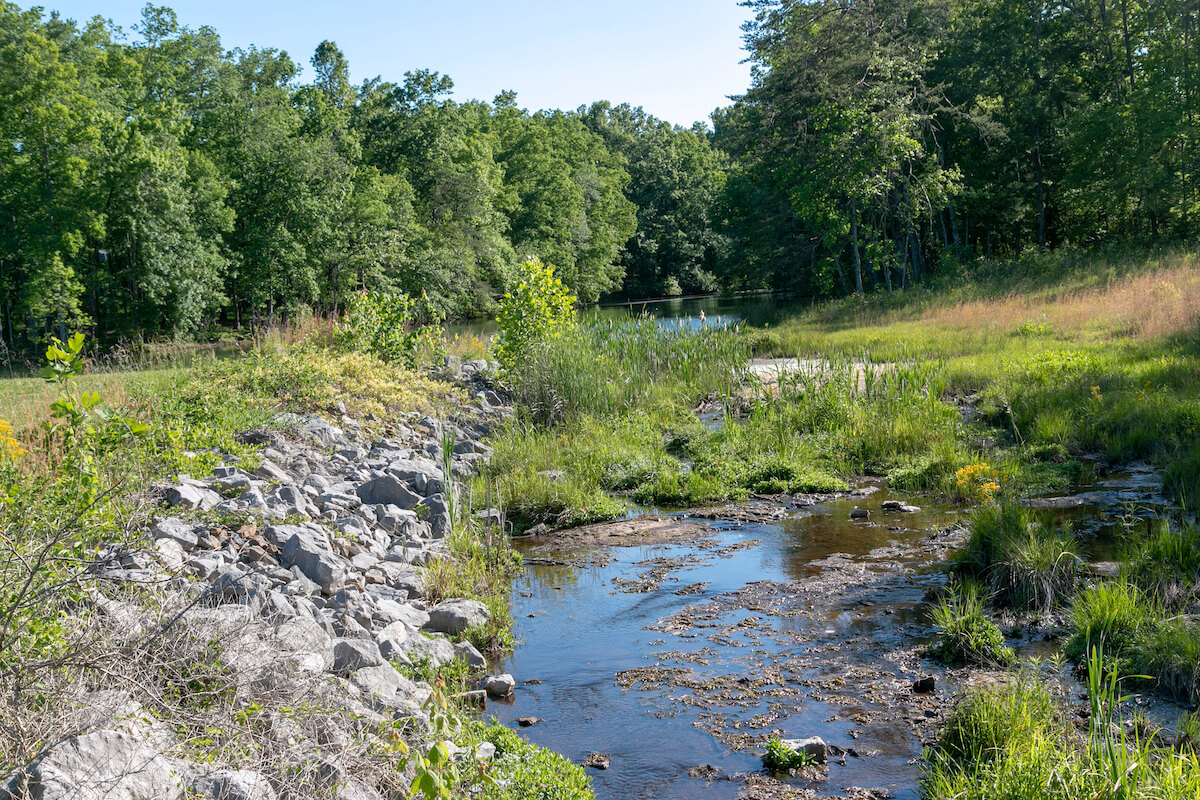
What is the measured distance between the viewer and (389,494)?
8.23 meters

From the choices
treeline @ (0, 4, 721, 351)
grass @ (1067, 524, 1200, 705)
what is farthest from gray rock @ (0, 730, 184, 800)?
treeline @ (0, 4, 721, 351)

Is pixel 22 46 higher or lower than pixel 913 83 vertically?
higher

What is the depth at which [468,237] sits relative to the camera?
3797 cm

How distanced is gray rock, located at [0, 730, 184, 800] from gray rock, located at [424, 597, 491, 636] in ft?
9.67

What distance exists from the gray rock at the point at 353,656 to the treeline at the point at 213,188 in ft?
54.6

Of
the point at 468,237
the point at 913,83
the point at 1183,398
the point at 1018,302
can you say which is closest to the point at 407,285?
the point at 468,237

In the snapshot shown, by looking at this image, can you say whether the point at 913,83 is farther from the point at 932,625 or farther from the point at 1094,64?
the point at 932,625

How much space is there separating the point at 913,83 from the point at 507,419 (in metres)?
25.2

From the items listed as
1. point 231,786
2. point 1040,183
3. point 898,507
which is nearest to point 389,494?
point 898,507

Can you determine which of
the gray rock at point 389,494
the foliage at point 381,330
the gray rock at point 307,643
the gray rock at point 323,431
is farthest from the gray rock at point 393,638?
the foliage at point 381,330

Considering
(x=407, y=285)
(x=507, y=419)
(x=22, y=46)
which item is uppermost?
(x=22, y=46)

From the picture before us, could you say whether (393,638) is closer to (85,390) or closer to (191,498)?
(191,498)

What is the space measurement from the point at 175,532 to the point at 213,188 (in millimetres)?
28481

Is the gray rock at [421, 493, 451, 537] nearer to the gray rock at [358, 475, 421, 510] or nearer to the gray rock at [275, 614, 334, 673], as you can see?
the gray rock at [358, 475, 421, 510]
